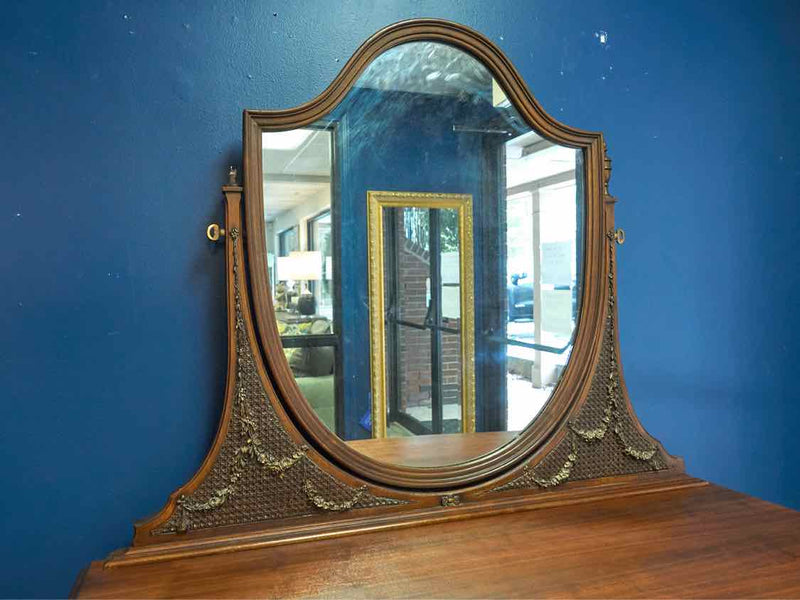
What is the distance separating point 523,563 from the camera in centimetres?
112

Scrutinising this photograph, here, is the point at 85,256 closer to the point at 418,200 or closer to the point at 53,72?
the point at 53,72

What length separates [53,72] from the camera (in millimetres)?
1236

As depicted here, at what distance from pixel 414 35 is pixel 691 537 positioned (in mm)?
1138

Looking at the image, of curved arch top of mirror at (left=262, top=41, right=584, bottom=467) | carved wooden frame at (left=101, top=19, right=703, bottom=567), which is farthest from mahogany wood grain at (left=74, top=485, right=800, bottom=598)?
curved arch top of mirror at (left=262, top=41, right=584, bottom=467)

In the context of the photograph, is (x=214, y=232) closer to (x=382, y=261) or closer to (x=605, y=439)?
(x=382, y=261)

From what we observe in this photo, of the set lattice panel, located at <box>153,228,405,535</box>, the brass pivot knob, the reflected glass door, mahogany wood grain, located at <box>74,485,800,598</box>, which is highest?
the brass pivot knob

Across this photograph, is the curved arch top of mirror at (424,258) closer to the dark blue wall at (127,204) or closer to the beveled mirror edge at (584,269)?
the beveled mirror edge at (584,269)

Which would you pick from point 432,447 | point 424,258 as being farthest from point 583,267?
point 432,447

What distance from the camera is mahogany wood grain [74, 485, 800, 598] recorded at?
40.6 inches

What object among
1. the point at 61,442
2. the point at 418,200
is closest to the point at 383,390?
the point at 418,200

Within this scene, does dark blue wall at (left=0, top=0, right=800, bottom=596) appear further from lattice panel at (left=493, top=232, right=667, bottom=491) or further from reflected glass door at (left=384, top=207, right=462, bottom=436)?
lattice panel at (left=493, top=232, right=667, bottom=491)

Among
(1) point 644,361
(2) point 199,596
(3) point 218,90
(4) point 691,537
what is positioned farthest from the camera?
(1) point 644,361

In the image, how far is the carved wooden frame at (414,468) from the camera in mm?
1215

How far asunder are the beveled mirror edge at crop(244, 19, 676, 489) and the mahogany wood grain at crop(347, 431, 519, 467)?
0.05 ft
